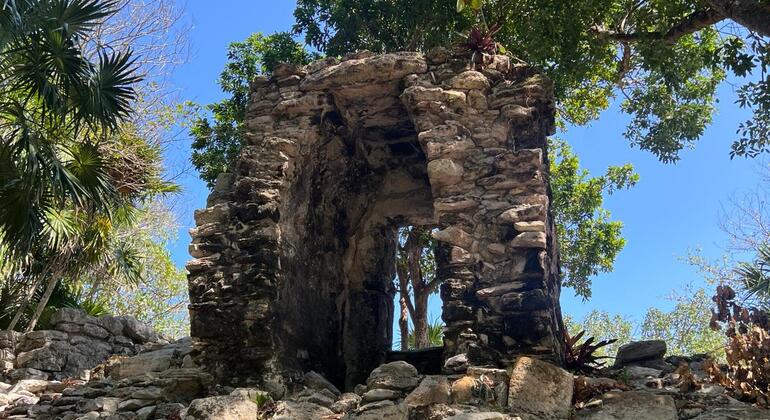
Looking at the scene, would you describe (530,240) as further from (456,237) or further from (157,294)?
(157,294)

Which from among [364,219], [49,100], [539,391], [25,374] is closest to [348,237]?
[364,219]

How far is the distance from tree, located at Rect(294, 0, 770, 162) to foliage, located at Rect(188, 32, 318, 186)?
0.41 metres

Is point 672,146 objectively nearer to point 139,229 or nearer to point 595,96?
point 595,96

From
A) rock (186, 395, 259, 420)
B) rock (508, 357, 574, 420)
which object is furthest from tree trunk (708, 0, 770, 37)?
rock (186, 395, 259, 420)

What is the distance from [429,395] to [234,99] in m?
8.11

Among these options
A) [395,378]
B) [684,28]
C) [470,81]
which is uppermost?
[684,28]

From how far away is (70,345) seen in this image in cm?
741

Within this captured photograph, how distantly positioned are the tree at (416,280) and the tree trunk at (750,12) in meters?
6.05

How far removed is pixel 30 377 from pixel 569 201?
8823 mm

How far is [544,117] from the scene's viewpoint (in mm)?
6062

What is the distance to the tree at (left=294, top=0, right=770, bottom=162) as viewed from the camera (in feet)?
24.2

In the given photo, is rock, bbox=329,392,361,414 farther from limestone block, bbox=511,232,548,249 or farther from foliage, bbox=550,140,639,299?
foliage, bbox=550,140,639,299

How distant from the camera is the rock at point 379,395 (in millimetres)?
4391

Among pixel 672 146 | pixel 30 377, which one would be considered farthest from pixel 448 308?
pixel 672 146
